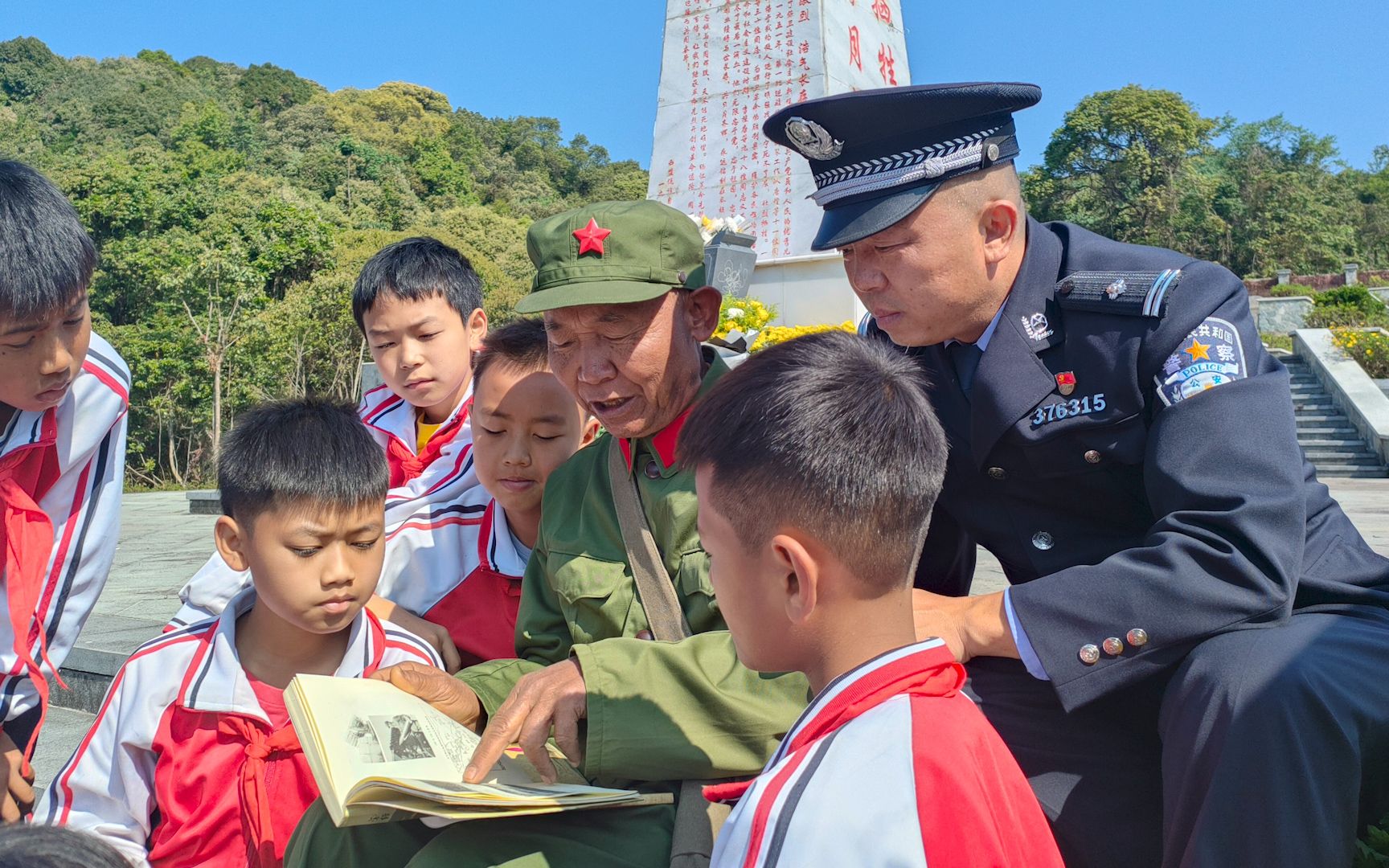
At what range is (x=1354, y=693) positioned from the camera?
5.13 feet

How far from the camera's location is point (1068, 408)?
6.57 feet

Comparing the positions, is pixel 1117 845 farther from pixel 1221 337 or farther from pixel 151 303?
pixel 151 303

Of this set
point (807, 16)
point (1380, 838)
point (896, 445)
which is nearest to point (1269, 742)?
point (1380, 838)

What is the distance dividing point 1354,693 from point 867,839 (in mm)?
889

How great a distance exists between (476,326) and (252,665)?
1470 millimetres

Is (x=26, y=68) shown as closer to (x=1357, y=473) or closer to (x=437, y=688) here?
(x=1357, y=473)

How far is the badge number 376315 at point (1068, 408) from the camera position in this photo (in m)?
1.96

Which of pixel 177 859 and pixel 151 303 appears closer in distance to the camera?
pixel 177 859

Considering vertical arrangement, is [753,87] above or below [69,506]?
above

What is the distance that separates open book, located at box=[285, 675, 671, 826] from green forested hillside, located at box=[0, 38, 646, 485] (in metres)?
15.4

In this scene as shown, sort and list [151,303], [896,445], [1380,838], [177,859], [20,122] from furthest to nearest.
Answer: [20,122] → [151,303] → [177,859] → [1380,838] → [896,445]

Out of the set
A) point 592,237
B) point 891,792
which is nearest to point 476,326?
point 592,237

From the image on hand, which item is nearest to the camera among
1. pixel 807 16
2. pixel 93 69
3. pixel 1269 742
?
pixel 1269 742

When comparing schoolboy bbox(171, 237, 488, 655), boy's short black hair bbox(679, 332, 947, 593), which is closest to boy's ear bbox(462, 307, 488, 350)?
schoolboy bbox(171, 237, 488, 655)
